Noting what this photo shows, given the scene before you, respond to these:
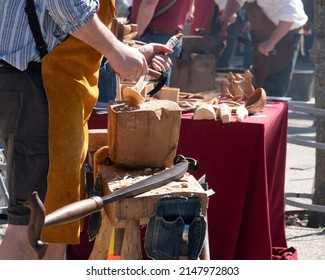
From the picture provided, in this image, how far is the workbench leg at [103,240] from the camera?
3.32 metres

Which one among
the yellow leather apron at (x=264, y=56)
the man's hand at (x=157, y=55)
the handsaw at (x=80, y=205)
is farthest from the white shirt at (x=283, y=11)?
the handsaw at (x=80, y=205)

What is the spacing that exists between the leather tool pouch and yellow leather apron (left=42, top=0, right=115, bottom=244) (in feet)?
1.16

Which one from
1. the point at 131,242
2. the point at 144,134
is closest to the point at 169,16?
the point at 144,134

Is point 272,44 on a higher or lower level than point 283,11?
lower

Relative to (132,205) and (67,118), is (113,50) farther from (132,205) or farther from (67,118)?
(132,205)

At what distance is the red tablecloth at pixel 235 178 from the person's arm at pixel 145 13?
223cm

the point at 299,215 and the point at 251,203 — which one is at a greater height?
the point at 251,203

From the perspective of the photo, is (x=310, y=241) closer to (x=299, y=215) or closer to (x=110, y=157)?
(x=299, y=215)

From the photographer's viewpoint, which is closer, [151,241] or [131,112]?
[151,241]

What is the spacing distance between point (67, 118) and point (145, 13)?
10.8 ft

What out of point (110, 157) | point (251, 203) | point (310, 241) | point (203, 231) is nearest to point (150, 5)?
point (310, 241)

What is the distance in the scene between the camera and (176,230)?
300 cm

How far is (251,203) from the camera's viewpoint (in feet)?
13.5
